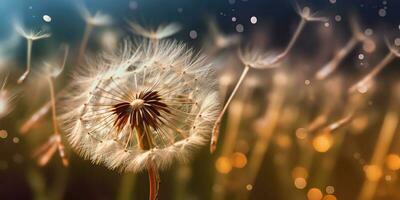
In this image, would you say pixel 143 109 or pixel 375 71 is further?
pixel 375 71

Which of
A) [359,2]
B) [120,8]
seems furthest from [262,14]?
[120,8]

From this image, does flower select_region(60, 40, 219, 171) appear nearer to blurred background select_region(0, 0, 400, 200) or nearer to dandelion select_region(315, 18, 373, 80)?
blurred background select_region(0, 0, 400, 200)

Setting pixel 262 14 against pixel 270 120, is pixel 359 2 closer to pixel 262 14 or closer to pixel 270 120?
pixel 262 14

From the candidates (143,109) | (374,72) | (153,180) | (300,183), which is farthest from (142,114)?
(374,72)

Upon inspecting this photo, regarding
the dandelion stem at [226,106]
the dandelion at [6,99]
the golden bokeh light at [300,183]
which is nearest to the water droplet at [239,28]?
the dandelion stem at [226,106]

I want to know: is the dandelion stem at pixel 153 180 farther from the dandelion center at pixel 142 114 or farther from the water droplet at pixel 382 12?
the water droplet at pixel 382 12

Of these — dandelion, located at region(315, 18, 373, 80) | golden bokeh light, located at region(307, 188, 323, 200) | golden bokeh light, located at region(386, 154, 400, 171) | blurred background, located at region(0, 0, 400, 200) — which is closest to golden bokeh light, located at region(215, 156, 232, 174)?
blurred background, located at region(0, 0, 400, 200)

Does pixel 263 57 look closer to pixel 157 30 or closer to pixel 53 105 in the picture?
pixel 157 30
